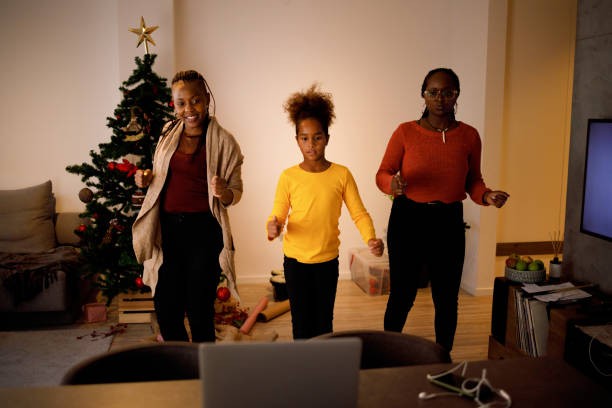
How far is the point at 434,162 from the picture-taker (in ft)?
7.56

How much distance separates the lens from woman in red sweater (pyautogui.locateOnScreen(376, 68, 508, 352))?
90.5 inches

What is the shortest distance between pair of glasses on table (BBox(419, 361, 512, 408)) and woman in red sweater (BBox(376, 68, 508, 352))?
3.87 feet

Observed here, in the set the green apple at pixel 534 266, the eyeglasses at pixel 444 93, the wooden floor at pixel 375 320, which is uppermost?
the eyeglasses at pixel 444 93

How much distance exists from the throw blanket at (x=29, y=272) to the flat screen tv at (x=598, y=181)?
3.06 metres

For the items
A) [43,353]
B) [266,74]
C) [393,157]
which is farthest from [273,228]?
[266,74]

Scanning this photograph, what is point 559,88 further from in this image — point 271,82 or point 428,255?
point 428,255

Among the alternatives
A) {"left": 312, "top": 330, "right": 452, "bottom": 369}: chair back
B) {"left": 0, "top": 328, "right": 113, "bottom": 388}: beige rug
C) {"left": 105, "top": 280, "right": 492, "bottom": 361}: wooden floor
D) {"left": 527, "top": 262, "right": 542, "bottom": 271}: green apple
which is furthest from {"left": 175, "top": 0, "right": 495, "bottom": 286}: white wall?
{"left": 312, "top": 330, "right": 452, "bottom": 369}: chair back

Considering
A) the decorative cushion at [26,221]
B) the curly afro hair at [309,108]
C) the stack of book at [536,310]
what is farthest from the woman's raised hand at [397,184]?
the decorative cushion at [26,221]

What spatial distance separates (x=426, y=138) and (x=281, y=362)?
1.68 meters

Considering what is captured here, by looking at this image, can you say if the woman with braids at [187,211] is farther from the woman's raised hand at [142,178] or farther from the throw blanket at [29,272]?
the throw blanket at [29,272]

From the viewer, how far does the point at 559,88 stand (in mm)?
4211

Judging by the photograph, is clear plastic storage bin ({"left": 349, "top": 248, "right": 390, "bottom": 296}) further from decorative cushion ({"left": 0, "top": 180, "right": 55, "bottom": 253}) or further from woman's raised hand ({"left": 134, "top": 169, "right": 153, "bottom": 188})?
decorative cushion ({"left": 0, "top": 180, "right": 55, "bottom": 253})

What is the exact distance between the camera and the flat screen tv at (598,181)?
7.86 feet

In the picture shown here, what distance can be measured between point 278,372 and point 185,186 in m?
1.44
